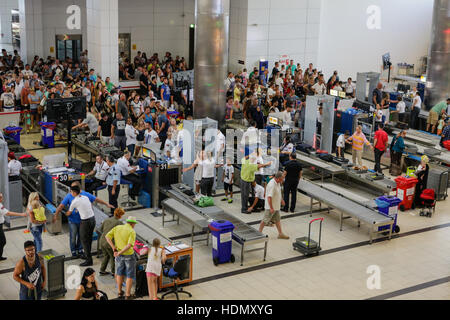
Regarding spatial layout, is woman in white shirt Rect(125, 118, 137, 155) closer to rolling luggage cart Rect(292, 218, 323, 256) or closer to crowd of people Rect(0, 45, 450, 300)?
crowd of people Rect(0, 45, 450, 300)

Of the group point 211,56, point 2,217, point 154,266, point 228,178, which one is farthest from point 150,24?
point 154,266

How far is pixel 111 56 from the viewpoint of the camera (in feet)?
73.8

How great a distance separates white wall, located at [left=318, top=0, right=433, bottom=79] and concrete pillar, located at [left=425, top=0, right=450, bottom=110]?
25.1ft

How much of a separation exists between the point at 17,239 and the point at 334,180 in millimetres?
7981

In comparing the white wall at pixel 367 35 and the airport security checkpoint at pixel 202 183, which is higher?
the white wall at pixel 367 35

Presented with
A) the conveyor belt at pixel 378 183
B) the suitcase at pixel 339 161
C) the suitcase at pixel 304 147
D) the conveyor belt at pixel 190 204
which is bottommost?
the conveyor belt at pixel 190 204

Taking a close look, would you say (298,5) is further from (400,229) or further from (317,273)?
(317,273)

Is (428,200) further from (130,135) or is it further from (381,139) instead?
(130,135)

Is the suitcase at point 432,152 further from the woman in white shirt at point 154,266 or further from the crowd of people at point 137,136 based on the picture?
the woman in white shirt at point 154,266

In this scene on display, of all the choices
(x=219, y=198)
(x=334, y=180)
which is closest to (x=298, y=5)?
(x=334, y=180)

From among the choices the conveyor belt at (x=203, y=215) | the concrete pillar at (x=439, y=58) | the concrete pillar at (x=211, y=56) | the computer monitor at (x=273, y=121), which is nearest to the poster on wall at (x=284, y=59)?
the concrete pillar at (x=439, y=58)

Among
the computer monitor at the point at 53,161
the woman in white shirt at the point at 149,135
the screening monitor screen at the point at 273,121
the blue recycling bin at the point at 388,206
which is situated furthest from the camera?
the screening monitor screen at the point at 273,121

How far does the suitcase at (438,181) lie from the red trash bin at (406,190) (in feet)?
3.24

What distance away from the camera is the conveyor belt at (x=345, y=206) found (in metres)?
12.4
